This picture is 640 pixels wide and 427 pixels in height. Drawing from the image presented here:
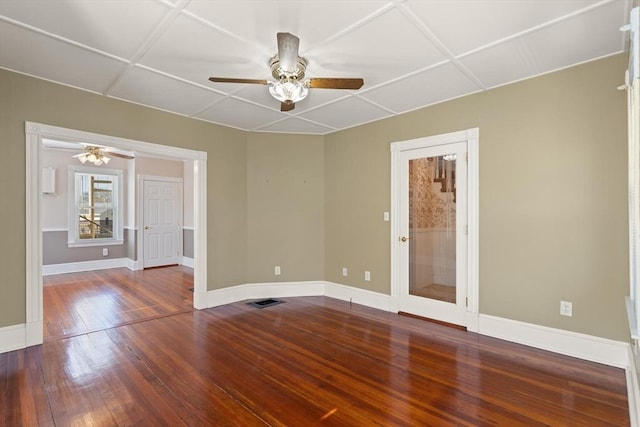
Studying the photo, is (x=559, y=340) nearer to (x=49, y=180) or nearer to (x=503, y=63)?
(x=503, y=63)

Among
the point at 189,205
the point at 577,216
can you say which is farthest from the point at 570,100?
the point at 189,205

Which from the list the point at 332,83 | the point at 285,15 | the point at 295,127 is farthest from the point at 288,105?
the point at 295,127

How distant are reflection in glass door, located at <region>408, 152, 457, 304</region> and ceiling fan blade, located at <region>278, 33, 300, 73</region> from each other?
87.0 inches

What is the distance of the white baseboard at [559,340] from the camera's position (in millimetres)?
2521

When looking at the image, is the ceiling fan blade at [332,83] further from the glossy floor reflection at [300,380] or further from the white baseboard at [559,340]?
the white baseboard at [559,340]

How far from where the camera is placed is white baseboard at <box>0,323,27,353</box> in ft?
9.11

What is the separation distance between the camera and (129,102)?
3527 mm

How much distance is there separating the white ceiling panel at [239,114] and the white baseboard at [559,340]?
3.42 metres

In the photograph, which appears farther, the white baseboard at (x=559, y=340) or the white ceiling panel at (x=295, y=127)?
the white ceiling panel at (x=295, y=127)

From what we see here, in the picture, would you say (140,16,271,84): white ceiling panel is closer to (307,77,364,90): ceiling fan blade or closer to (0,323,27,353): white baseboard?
(307,77,364,90): ceiling fan blade

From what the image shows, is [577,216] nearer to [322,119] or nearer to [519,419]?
[519,419]

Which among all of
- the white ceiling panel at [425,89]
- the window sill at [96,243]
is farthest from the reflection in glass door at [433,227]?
the window sill at [96,243]

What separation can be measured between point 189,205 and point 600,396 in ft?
24.5

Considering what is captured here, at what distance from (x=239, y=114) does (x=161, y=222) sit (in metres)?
4.51
